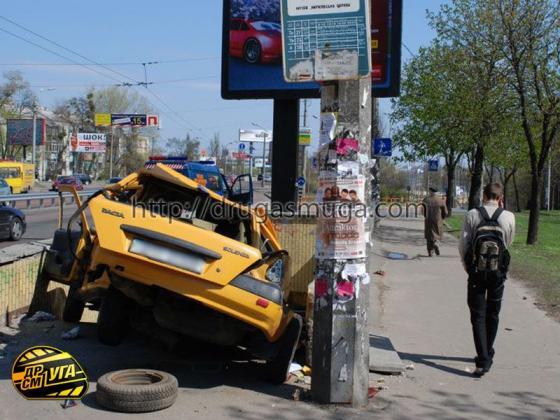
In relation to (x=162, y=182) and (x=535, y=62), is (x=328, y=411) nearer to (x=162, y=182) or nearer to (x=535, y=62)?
(x=162, y=182)

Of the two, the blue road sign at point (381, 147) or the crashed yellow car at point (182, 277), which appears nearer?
the crashed yellow car at point (182, 277)

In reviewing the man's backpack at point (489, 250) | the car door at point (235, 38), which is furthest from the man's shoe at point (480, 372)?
the car door at point (235, 38)

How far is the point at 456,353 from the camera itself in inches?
281

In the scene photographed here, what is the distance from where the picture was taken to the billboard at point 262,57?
11.5 metres

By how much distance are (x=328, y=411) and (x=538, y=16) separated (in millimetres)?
18128

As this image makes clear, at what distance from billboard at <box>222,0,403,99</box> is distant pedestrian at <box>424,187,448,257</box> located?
603 centimetres

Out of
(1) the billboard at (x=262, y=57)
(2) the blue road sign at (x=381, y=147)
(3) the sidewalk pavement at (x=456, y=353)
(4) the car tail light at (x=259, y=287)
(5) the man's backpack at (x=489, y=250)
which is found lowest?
(3) the sidewalk pavement at (x=456, y=353)

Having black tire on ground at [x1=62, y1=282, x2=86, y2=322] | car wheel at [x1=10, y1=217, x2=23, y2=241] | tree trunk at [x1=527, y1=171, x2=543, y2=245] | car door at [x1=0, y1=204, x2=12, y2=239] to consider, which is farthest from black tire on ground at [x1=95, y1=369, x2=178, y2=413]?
tree trunk at [x1=527, y1=171, x2=543, y2=245]

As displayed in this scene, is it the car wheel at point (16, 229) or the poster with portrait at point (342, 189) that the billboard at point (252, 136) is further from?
the poster with portrait at point (342, 189)

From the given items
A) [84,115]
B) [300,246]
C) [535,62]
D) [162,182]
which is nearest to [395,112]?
[535,62]

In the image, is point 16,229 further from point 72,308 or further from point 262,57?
point 72,308

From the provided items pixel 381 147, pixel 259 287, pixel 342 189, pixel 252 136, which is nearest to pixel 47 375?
pixel 259 287

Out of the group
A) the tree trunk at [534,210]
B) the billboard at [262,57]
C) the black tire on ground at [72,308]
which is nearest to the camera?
the black tire on ground at [72,308]

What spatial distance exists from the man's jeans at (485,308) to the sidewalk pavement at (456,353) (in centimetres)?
26
